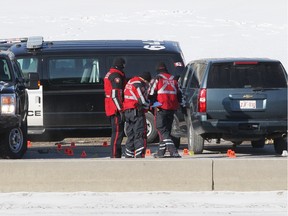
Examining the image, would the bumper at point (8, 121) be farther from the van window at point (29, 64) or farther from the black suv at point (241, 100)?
the van window at point (29, 64)

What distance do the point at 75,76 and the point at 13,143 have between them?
327 cm

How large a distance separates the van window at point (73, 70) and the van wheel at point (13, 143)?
2514 mm

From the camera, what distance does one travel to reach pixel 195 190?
36.7 ft

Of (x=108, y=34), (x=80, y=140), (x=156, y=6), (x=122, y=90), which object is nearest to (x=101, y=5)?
(x=156, y=6)

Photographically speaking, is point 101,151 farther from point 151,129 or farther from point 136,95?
point 136,95

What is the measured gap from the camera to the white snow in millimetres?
10250

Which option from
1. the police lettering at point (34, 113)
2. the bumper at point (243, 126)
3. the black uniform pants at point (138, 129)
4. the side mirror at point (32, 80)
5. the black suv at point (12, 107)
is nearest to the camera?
the black uniform pants at point (138, 129)

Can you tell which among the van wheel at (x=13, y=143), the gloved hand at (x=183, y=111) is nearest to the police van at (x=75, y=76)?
the gloved hand at (x=183, y=111)

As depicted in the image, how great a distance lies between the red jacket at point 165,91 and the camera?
46.7 ft

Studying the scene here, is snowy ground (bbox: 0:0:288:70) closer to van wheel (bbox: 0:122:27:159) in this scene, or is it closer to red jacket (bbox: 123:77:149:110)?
van wheel (bbox: 0:122:27:159)

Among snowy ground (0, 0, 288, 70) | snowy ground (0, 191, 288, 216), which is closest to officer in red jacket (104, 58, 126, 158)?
snowy ground (0, 191, 288, 216)

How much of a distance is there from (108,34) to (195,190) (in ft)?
167

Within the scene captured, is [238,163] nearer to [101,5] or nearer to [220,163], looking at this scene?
[220,163]

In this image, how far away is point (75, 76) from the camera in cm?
1786
